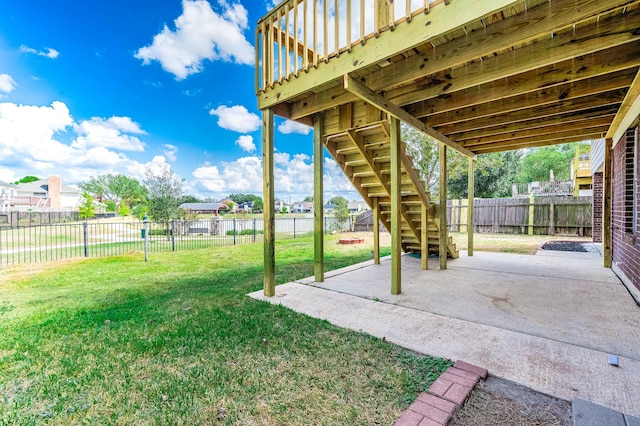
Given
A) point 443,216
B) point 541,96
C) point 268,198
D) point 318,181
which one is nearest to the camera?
point 541,96

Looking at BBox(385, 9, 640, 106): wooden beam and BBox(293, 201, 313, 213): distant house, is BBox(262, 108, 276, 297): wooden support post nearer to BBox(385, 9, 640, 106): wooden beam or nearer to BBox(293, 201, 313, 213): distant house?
BBox(385, 9, 640, 106): wooden beam

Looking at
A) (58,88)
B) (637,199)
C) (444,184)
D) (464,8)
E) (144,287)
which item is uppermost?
(58,88)

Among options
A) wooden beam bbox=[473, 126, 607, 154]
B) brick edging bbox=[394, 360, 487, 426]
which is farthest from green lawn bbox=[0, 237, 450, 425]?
wooden beam bbox=[473, 126, 607, 154]

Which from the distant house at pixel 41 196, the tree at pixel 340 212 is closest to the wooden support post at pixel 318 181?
the tree at pixel 340 212

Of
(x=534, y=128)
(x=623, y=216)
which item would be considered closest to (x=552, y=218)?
(x=623, y=216)

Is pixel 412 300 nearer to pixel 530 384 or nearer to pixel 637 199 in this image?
pixel 530 384

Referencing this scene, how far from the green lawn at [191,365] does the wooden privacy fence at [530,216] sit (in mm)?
12125

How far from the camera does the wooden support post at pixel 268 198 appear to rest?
12.0ft

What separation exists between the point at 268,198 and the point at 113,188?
4907 centimetres

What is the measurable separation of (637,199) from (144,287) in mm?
6691

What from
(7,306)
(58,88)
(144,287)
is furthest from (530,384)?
(58,88)

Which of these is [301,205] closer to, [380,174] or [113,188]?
[113,188]

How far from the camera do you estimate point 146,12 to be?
40.8 feet

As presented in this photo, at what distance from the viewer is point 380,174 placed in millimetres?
4797
